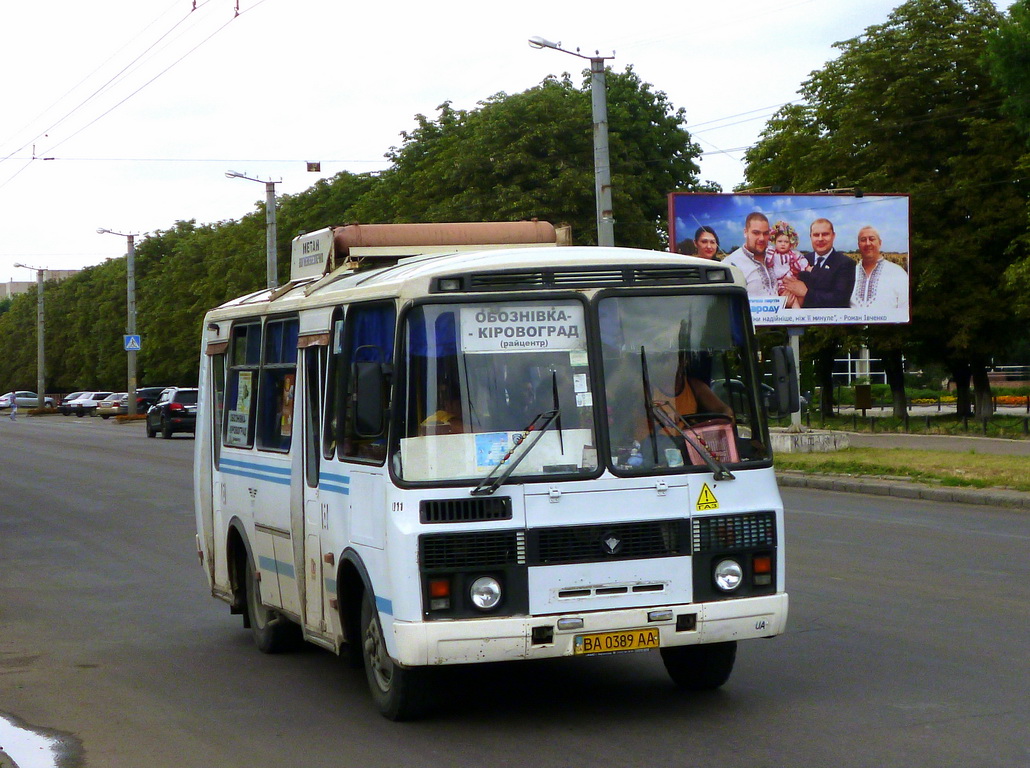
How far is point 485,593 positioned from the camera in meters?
6.70

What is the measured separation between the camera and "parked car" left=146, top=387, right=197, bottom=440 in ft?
156

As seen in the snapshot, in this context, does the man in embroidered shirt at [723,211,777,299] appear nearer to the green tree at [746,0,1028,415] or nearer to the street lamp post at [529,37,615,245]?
the street lamp post at [529,37,615,245]

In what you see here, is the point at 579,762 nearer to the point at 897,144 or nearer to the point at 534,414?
the point at 534,414

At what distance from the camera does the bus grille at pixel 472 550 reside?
6656 millimetres

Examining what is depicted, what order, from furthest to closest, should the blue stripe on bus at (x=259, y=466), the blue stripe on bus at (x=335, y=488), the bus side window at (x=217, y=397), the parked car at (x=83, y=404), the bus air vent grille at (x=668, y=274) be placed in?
the parked car at (x=83, y=404), the bus side window at (x=217, y=397), the blue stripe on bus at (x=259, y=466), the blue stripe on bus at (x=335, y=488), the bus air vent grille at (x=668, y=274)

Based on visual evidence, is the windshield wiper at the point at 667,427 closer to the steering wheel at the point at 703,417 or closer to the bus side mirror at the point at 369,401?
the steering wheel at the point at 703,417

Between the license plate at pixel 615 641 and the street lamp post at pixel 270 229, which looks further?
the street lamp post at pixel 270 229

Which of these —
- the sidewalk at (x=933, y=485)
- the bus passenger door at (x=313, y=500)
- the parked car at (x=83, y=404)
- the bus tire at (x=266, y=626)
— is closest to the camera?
the bus passenger door at (x=313, y=500)

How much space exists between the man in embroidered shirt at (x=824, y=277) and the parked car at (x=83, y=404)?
7059cm

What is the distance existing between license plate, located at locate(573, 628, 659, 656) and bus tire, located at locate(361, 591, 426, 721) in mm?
834

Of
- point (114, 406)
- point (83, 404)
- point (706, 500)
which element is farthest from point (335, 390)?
point (83, 404)

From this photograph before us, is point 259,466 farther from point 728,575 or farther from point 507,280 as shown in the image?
point 728,575

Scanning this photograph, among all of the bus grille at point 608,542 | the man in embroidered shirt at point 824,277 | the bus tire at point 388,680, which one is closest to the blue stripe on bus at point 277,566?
the bus tire at point 388,680

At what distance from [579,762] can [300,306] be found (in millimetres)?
3461
